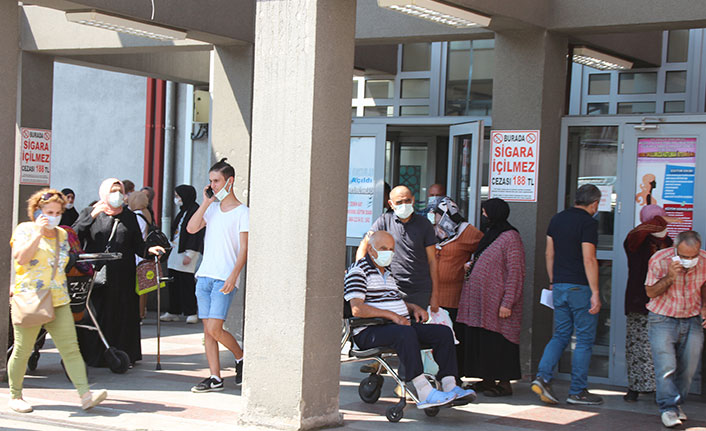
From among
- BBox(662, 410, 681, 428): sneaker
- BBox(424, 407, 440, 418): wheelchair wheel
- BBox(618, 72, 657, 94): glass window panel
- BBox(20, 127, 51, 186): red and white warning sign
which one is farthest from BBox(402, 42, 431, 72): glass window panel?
BBox(662, 410, 681, 428): sneaker

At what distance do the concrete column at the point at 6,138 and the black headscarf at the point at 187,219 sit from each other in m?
3.83

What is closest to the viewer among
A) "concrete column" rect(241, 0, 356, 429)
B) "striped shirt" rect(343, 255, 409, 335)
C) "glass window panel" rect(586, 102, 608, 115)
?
"concrete column" rect(241, 0, 356, 429)

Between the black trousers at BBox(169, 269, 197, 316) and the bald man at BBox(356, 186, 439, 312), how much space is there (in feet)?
16.9

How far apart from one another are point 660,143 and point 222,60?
4.59 metres

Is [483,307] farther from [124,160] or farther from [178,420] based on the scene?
[124,160]

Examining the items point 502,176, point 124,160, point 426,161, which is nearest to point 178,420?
point 502,176

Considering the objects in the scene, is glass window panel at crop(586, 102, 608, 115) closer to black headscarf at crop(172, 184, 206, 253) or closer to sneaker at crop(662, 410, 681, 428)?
sneaker at crop(662, 410, 681, 428)

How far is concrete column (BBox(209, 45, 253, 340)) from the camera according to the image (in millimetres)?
10148

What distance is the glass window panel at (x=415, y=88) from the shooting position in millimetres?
11953

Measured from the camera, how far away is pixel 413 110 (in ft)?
39.4

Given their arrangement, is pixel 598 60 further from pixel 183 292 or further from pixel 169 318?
pixel 169 318

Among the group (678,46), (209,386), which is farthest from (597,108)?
(209,386)

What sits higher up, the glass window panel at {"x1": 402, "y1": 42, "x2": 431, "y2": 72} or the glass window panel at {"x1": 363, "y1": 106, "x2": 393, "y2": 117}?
the glass window panel at {"x1": 402, "y1": 42, "x2": 431, "y2": 72}

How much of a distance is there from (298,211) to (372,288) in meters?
1.25
